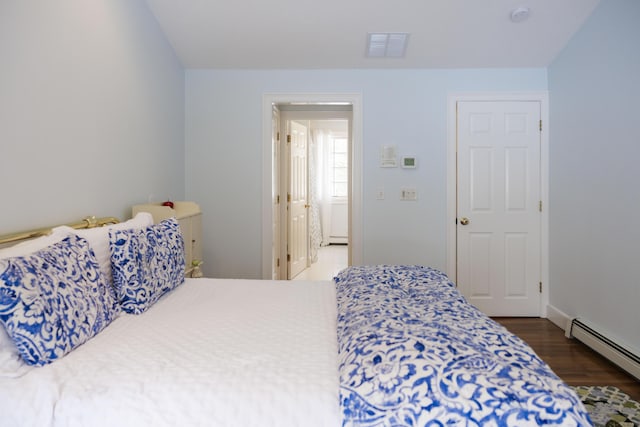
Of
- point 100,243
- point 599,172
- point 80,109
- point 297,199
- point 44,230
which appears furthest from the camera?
point 297,199

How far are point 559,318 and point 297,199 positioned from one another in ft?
10.4

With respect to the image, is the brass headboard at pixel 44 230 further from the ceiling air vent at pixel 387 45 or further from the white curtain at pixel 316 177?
the white curtain at pixel 316 177

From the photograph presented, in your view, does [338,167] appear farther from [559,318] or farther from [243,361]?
[243,361]

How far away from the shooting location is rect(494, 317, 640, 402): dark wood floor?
100 inches

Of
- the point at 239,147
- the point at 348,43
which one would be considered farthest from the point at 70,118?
the point at 348,43

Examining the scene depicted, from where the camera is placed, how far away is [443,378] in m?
1.06

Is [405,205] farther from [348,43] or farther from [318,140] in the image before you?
[318,140]

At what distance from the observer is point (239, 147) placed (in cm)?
389

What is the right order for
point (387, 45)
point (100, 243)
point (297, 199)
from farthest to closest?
point (297, 199), point (387, 45), point (100, 243)

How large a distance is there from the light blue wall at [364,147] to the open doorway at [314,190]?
0.90 m

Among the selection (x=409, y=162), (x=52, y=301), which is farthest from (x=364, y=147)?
(x=52, y=301)

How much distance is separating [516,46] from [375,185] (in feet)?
5.38

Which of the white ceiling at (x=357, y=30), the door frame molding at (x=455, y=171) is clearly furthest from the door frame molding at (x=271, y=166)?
the door frame molding at (x=455, y=171)

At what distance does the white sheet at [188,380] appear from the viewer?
43.4 inches
